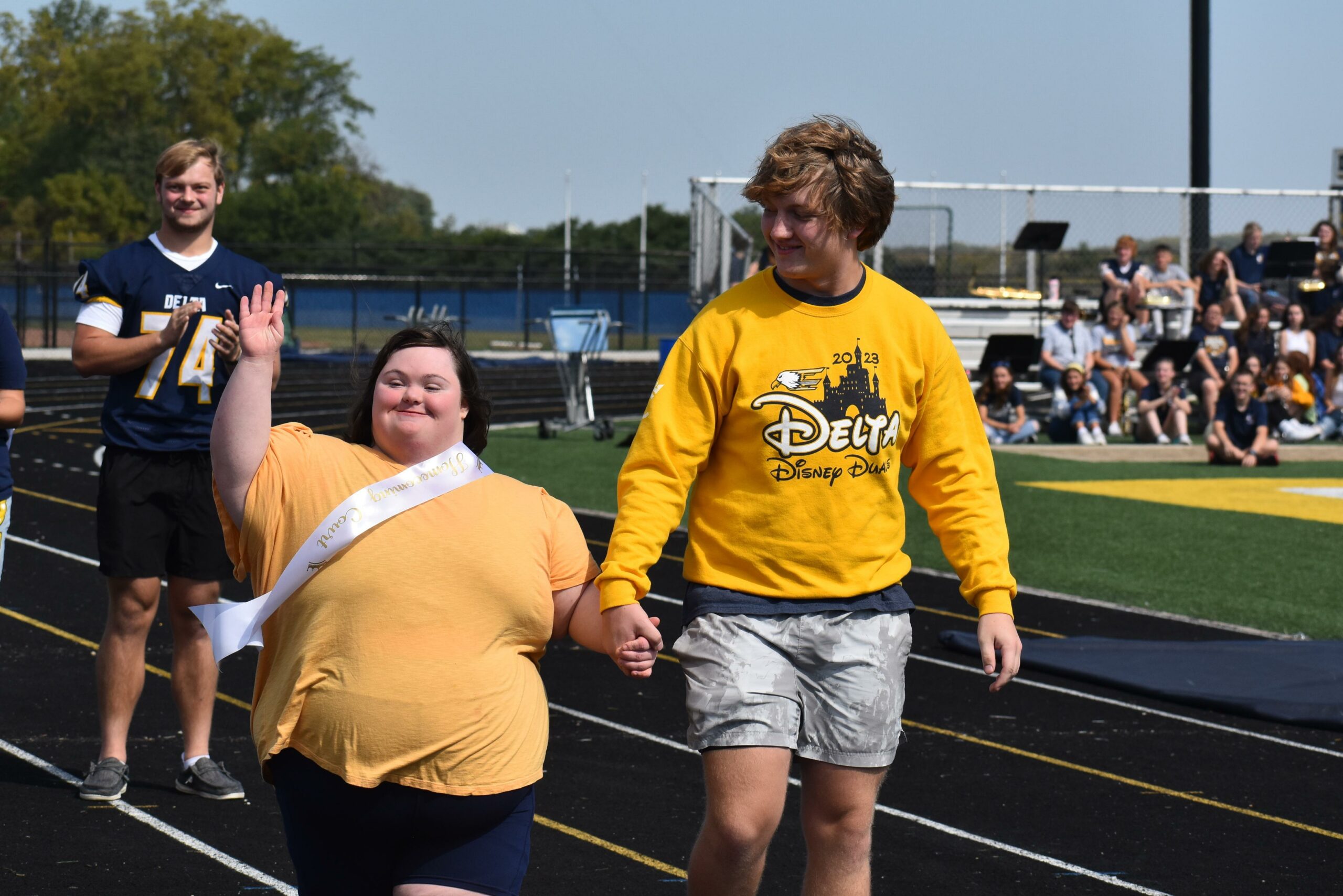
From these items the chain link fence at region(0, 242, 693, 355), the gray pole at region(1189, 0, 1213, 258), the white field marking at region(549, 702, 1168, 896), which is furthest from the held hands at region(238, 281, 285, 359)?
the chain link fence at region(0, 242, 693, 355)

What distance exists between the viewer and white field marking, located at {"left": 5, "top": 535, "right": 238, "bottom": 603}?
31.7 feet

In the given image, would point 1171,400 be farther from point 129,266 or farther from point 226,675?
point 129,266

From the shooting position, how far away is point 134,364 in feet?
15.9

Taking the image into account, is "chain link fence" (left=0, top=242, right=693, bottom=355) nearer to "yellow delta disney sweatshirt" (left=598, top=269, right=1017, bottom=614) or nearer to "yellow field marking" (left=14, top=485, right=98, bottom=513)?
"yellow field marking" (left=14, top=485, right=98, bottom=513)

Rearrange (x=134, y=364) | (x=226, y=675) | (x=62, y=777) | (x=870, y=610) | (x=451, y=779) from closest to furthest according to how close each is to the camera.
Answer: (x=451, y=779) < (x=870, y=610) < (x=134, y=364) < (x=62, y=777) < (x=226, y=675)

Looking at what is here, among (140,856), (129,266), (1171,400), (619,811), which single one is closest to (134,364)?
(129,266)

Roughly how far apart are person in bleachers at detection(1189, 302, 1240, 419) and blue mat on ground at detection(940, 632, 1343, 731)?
11131mm

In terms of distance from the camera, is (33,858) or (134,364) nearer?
(33,858)

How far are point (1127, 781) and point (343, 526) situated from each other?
3870mm

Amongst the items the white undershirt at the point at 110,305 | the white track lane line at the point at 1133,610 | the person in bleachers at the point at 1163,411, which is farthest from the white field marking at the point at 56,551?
the person in bleachers at the point at 1163,411

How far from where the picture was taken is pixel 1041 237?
802 inches

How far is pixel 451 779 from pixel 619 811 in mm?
2512

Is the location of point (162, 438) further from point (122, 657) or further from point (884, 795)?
point (884, 795)

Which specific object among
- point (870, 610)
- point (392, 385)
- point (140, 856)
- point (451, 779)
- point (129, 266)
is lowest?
point (140, 856)
